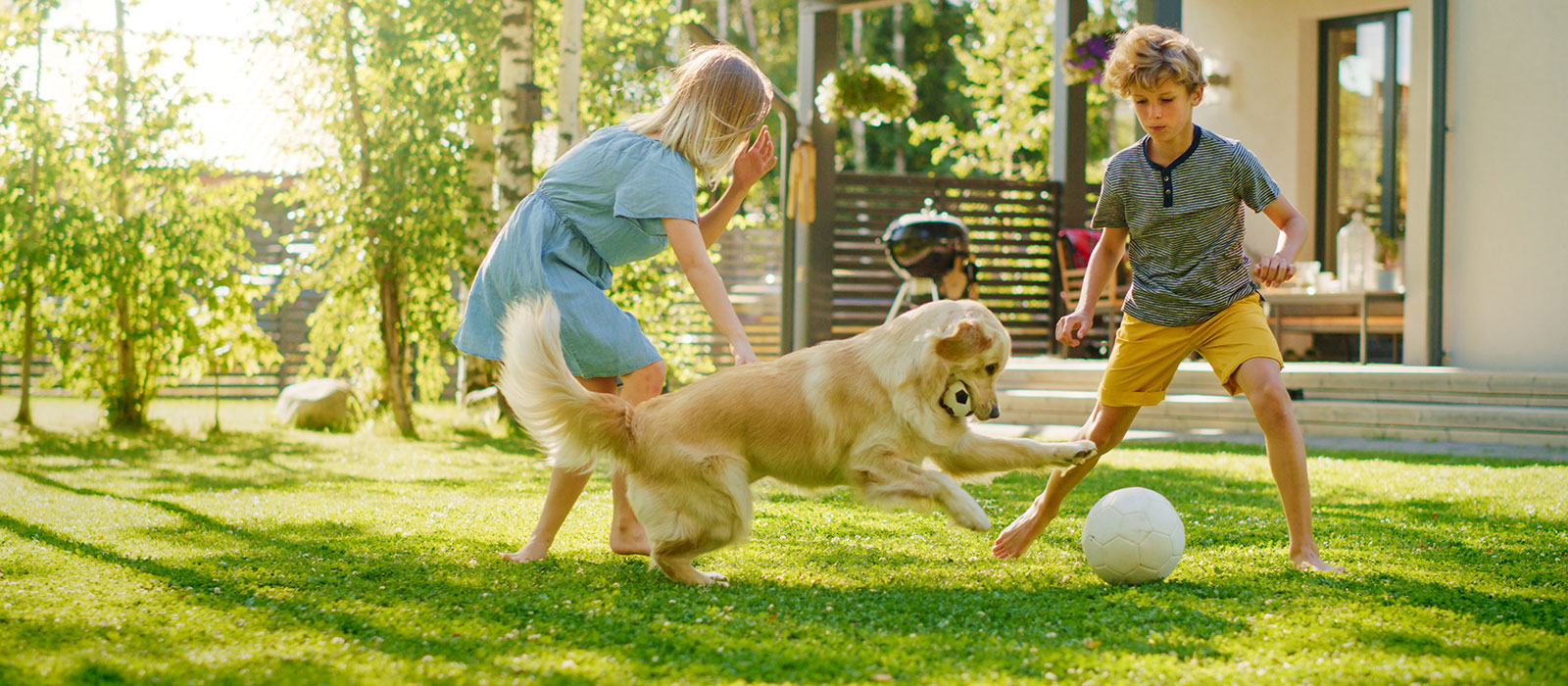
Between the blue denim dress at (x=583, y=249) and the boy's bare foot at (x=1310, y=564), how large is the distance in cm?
215

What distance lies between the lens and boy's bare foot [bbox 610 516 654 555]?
3904mm

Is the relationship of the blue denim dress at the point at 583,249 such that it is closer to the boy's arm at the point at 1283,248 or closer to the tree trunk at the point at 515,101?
the boy's arm at the point at 1283,248

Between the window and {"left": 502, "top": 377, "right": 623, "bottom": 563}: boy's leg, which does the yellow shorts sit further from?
the window

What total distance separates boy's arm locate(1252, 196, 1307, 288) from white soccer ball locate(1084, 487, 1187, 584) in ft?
2.48

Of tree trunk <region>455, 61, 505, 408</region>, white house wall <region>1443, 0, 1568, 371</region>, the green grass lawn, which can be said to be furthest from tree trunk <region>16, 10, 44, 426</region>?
white house wall <region>1443, 0, 1568, 371</region>

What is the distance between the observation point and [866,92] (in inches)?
446

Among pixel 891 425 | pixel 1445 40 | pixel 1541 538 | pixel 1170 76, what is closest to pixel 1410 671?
pixel 891 425

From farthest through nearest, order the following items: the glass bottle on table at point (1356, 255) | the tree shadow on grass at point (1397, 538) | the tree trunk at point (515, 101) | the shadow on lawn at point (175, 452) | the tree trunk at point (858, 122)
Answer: the tree trunk at point (858, 122) → the glass bottle on table at point (1356, 255) → the tree trunk at point (515, 101) → the shadow on lawn at point (175, 452) → the tree shadow on grass at point (1397, 538)

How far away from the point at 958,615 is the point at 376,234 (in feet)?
25.6

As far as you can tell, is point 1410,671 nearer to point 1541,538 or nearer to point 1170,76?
point 1170,76

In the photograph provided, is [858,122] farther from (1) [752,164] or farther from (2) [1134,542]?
(2) [1134,542]

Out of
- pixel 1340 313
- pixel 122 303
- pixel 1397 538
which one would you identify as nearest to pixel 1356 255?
pixel 1340 313

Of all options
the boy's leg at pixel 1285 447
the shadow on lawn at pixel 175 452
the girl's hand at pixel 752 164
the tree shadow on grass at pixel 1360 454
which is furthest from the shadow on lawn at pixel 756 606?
the tree shadow on grass at pixel 1360 454

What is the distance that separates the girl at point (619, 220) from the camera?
11.1ft
